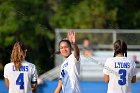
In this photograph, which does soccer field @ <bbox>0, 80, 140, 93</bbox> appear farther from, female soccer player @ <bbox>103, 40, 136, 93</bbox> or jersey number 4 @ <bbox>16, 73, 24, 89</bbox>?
jersey number 4 @ <bbox>16, 73, 24, 89</bbox>

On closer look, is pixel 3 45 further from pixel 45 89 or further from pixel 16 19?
pixel 45 89

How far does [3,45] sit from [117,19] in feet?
14.9

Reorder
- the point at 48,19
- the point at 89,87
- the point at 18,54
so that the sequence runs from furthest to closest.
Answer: the point at 48,19 → the point at 89,87 → the point at 18,54

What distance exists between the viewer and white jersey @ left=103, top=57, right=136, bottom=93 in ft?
34.7

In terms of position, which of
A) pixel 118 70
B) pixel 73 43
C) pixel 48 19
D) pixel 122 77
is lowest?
pixel 122 77

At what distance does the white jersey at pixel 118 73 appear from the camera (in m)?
10.6

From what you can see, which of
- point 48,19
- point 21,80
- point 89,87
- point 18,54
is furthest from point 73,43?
point 48,19

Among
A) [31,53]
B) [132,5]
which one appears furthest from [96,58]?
[132,5]

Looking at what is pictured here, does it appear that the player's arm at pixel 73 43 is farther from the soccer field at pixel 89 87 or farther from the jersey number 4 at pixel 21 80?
the soccer field at pixel 89 87

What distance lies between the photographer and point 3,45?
21.2 metres

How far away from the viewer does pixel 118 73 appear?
1060cm

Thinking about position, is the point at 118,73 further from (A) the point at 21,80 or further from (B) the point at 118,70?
(A) the point at 21,80

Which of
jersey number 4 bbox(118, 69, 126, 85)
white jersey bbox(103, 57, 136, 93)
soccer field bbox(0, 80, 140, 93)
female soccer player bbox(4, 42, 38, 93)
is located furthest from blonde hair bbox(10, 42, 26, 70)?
soccer field bbox(0, 80, 140, 93)

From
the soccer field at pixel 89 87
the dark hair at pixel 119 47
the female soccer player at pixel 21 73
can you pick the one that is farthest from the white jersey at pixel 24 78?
the soccer field at pixel 89 87
